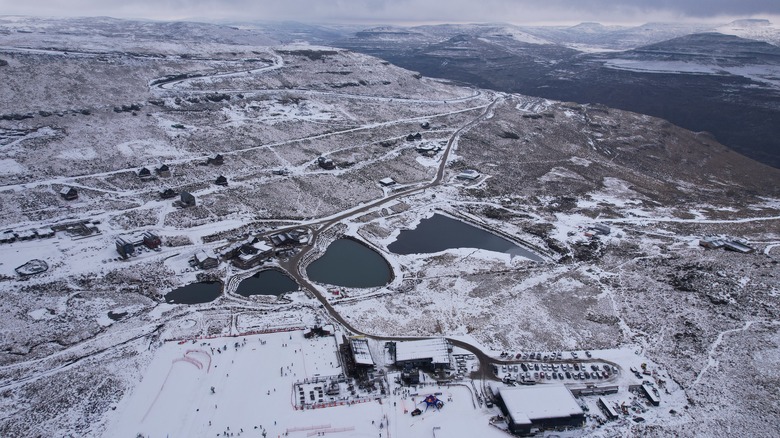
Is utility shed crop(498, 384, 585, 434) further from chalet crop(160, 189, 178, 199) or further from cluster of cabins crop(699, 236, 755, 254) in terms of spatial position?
chalet crop(160, 189, 178, 199)

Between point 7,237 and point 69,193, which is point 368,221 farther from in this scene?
point 7,237

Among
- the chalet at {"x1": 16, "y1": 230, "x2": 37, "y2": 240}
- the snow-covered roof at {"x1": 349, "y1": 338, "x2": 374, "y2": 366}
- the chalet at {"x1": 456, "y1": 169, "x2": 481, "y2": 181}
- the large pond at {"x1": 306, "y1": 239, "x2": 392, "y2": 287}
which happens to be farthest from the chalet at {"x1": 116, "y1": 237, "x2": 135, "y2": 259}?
the chalet at {"x1": 456, "y1": 169, "x2": 481, "y2": 181}

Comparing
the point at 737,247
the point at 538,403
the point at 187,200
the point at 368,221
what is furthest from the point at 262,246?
the point at 737,247

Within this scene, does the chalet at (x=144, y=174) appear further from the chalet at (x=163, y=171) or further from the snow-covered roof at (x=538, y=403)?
the snow-covered roof at (x=538, y=403)

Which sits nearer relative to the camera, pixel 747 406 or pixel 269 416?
pixel 269 416

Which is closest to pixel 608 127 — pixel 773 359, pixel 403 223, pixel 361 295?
pixel 403 223

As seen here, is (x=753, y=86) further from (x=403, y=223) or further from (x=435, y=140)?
(x=403, y=223)

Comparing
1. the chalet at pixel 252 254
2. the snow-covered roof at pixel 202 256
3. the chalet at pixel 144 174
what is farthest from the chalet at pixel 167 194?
the chalet at pixel 252 254
